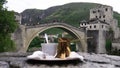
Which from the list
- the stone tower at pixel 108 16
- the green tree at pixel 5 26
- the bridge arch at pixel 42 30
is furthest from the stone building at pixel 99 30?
the green tree at pixel 5 26

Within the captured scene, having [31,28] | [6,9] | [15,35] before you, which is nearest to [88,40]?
[31,28]

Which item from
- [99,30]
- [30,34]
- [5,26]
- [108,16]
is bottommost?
[30,34]

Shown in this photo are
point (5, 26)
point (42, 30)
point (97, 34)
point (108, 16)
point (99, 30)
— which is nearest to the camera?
A: point (5, 26)

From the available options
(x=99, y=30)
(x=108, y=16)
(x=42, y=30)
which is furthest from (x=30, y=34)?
(x=108, y=16)

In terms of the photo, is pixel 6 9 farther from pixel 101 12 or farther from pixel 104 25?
pixel 101 12

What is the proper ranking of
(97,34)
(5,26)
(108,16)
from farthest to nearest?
(108,16)
(97,34)
(5,26)

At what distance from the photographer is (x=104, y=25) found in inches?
2805

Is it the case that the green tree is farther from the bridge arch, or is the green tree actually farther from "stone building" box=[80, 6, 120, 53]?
"stone building" box=[80, 6, 120, 53]

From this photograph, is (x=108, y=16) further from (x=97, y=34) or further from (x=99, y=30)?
(x=97, y=34)

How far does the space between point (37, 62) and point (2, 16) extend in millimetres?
32637

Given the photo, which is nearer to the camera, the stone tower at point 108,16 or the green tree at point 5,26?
the green tree at point 5,26

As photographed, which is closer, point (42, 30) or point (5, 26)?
point (5, 26)

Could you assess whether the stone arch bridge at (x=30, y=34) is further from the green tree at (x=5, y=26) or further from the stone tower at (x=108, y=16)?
the green tree at (x=5, y=26)

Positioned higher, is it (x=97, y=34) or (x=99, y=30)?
(x=99, y=30)
